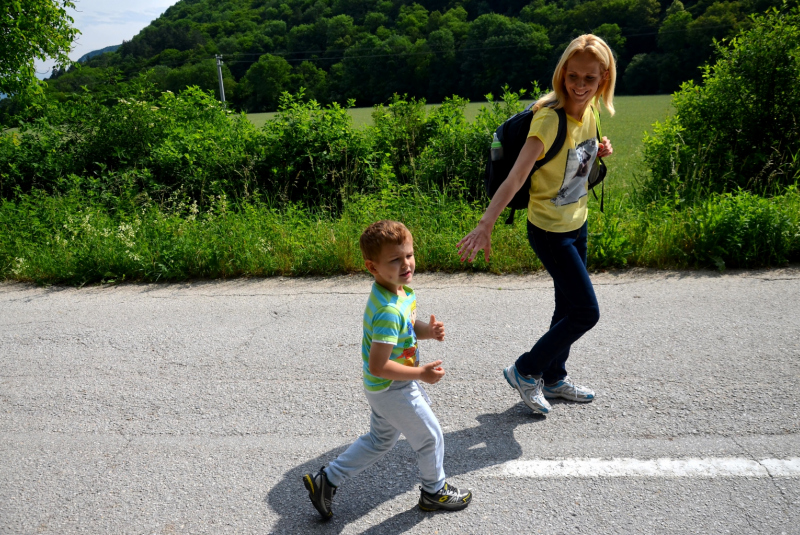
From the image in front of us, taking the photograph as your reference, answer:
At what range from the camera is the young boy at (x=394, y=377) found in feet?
7.94

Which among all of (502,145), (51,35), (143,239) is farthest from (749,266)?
(51,35)

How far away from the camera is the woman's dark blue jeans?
321cm

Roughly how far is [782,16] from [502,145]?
635 centimetres

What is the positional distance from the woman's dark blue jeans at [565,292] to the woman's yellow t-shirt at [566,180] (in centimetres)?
7

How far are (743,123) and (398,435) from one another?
6963 mm

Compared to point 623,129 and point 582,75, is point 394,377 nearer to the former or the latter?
point 582,75

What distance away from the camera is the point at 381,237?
7.95 feet

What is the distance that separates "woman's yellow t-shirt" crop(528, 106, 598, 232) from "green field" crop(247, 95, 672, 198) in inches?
183

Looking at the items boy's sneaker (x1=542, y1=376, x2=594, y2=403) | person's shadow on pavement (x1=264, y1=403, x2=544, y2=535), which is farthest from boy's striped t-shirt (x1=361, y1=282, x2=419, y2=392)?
boy's sneaker (x1=542, y1=376, x2=594, y2=403)

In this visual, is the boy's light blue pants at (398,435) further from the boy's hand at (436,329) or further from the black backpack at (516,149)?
the black backpack at (516,149)

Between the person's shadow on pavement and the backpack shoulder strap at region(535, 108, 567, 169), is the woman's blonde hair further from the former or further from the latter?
the person's shadow on pavement

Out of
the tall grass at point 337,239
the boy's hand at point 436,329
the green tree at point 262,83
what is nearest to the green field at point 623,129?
the tall grass at point 337,239

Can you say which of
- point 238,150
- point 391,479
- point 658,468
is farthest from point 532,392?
point 238,150

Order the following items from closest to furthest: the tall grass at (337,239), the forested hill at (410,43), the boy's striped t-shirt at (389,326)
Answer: the boy's striped t-shirt at (389,326) → the tall grass at (337,239) → the forested hill at (410,43)
